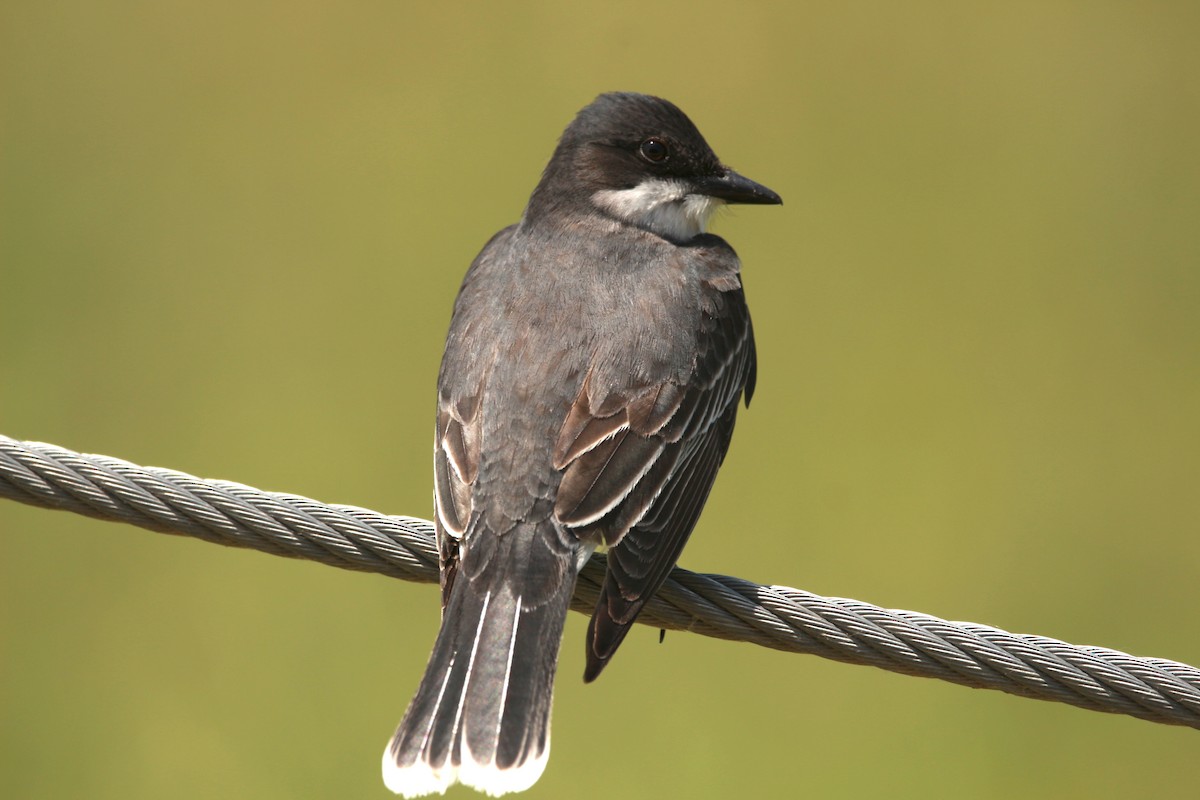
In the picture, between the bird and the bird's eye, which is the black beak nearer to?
the bird

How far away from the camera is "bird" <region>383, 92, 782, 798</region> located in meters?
4.21

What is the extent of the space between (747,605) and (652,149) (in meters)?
2.56

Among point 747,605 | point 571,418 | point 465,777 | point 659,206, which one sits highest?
point 659,206

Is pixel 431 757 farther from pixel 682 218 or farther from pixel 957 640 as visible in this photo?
pixel 682 218

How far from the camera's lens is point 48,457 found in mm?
3902

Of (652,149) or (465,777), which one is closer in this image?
(465,777)

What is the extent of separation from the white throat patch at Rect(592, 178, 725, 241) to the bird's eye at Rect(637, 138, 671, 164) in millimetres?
86

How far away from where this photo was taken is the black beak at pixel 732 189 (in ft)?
19.6

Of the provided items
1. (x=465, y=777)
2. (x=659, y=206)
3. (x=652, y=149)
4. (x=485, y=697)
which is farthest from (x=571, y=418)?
(x=652, y=149)

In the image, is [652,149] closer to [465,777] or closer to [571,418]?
[571,418]

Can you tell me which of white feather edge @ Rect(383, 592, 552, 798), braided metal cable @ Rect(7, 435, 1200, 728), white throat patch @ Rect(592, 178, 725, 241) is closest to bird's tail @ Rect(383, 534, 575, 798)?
white feather edge @ Rect(383, 592, 552, 798)

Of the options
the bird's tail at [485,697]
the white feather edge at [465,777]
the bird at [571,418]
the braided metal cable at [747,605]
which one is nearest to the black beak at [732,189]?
the bird at [571,418]

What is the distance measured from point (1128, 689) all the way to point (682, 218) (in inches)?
115

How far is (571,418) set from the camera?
15.6 ft
